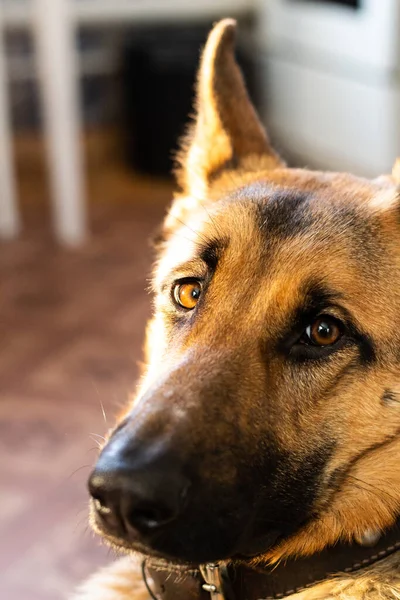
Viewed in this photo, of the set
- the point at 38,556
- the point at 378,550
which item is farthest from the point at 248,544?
the point at 38,556

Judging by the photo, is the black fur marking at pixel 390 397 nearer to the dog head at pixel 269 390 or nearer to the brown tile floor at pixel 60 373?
the dog head at pixel 269 390

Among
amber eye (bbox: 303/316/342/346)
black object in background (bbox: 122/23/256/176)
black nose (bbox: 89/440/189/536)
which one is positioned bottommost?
black object in background (bbox: 122/23/256/176)

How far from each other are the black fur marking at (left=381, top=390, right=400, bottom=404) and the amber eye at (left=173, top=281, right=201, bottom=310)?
403mm

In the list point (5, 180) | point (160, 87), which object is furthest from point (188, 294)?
point (160, 87)

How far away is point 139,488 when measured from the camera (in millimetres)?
1247

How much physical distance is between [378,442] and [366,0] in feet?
13.0

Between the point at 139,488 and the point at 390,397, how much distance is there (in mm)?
518

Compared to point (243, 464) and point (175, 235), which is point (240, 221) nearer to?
point (175, 235)

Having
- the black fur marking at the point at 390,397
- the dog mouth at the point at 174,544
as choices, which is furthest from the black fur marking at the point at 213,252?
the dog mouth at the point at 174,544

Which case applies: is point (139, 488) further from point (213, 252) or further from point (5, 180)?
point (5, 180)

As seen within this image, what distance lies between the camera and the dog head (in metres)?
1.30

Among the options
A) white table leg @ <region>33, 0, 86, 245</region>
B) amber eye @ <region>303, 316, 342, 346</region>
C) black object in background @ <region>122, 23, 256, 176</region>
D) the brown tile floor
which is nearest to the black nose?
amber eye @ <region>303, 316, 342, 346</region>

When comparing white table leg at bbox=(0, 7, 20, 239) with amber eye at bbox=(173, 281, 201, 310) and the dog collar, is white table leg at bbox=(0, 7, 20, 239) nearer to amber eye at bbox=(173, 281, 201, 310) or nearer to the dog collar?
amber eye at bbox=(173, 281, 201, 310)

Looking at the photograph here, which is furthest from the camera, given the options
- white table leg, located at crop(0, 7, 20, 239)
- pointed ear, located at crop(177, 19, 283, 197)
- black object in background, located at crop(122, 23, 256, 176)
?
black object in background, located at crop(122, 23, 256, 176)
